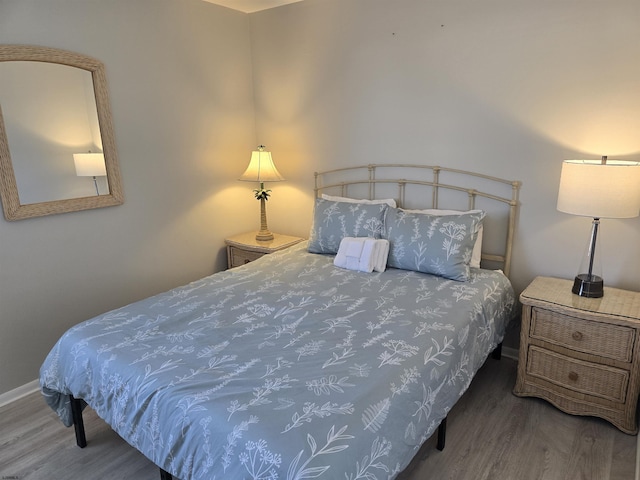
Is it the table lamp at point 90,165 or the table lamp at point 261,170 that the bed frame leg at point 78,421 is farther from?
the table lamp at point 261,170

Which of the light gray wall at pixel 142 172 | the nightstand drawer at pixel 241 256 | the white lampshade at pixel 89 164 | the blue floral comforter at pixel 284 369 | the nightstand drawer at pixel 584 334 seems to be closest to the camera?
the blue floral comforter at pixel 284 369

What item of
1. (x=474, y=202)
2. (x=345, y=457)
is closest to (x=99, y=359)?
(x=345, y=457)

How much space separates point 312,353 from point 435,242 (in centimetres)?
117

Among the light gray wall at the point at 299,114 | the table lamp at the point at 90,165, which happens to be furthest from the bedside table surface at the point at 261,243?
the table lamp at the point at 90,165

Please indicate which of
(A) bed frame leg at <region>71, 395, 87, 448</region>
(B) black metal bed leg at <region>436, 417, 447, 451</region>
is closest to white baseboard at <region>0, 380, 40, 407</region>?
(A) bed frame leg at <region>71, 395, 87, 448</region>

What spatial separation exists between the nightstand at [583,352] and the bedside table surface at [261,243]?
1.77 meters

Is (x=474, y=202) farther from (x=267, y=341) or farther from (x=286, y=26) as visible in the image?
(x=286, y=26)

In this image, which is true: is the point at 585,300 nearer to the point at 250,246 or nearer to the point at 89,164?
the point at 250,246

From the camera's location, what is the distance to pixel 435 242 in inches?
98.6

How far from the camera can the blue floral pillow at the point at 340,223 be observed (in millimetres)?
2803

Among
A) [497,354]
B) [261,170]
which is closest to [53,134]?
[261,170]

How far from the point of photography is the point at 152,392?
1.50m

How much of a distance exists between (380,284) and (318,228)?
0.75 metres

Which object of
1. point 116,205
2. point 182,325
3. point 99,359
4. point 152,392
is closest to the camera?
point 152,392
